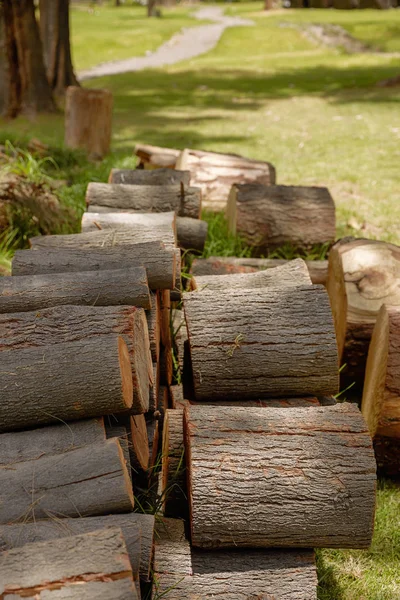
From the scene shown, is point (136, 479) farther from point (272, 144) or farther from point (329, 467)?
point (272, 144)

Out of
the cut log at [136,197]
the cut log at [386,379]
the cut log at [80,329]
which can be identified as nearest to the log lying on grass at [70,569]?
the cut log at [80,329]

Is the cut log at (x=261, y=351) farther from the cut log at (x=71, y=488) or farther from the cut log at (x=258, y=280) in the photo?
the cut log at (x=71, y=488)

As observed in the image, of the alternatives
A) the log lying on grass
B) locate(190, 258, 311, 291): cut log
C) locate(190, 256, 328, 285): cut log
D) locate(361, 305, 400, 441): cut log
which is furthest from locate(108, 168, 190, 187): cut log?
the log lying on grass

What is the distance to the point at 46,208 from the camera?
5.37m

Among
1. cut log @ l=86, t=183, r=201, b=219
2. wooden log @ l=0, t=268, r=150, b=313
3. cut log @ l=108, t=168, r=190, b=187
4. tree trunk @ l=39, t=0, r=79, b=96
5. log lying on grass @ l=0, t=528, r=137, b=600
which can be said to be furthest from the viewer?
tree trunk @ l=39, t=0, r=79, b=96

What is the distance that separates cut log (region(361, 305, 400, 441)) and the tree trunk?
992cm

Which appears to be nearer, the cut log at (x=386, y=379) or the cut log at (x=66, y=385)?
the cut log at (x=66, y=385)

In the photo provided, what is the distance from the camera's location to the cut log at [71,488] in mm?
2336

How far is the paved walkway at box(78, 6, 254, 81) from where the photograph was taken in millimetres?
20141

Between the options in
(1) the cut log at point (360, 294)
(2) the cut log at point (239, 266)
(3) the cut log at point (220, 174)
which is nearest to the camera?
(1) the cut log at point (360, 294)

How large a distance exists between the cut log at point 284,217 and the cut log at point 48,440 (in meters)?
2.99

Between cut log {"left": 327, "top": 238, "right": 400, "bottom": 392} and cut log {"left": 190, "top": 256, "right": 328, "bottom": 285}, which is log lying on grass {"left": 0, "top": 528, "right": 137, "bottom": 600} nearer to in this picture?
cut log {"left": 327, "top": 238, "right": 400, "bottom": 392}

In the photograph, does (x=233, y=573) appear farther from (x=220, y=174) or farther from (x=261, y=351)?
(x=220, y=174)

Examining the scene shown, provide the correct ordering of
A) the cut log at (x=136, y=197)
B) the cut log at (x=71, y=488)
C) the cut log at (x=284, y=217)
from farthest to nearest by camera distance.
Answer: the cut log at (x=284, y=217) → the cut log at (x=136, y=197) → the cut log at (x=71, y=488)
